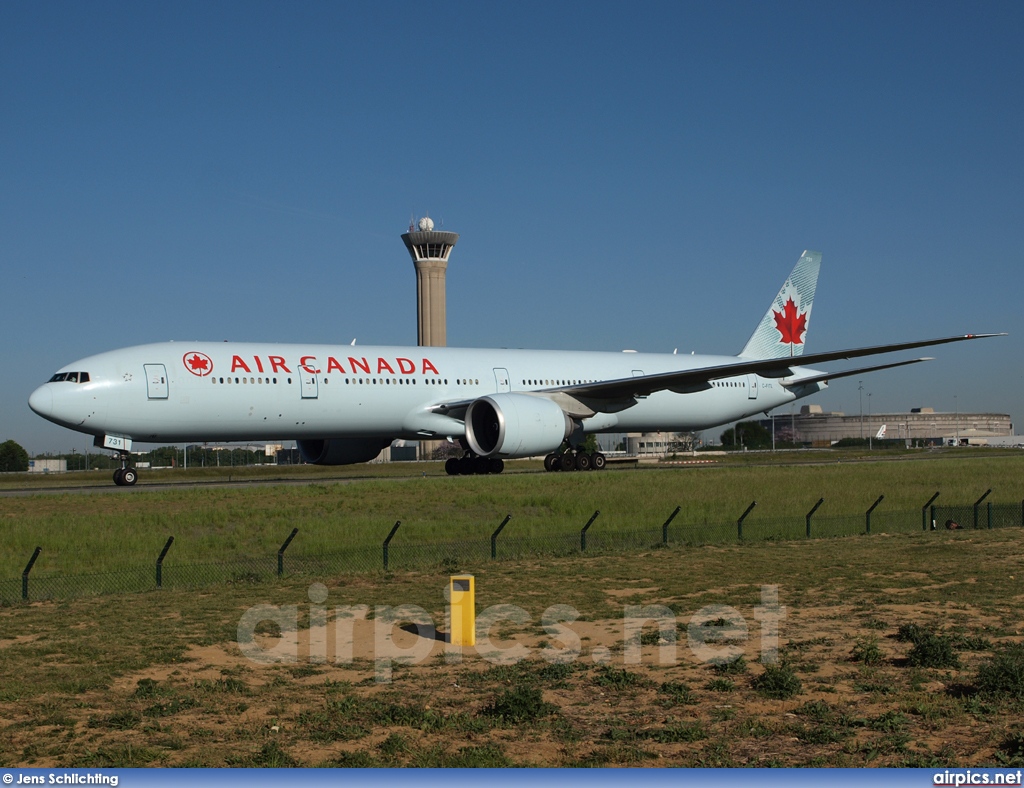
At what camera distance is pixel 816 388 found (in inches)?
1828

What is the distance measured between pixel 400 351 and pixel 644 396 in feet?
29.8

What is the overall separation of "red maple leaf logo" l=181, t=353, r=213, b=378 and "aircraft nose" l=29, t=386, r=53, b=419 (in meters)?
3.81

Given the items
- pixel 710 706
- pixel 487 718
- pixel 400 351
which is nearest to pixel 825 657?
pixel 710 706

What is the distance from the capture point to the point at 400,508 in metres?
25.6

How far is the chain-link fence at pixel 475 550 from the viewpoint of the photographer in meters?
16.2

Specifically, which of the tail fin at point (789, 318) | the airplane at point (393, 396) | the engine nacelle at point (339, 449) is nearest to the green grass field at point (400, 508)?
the airplane at point (393, 396)

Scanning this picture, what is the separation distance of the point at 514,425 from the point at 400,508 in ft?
28.8

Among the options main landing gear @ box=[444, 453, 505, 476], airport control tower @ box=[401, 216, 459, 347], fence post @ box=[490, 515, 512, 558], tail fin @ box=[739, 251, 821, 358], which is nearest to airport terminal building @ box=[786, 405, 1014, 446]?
airport control tower @ box=[401, 216, 459, 347]

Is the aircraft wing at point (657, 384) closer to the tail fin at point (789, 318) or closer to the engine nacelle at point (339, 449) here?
the engine nacelle at point (339, 449)

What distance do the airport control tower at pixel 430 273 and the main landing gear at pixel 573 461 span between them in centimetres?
8686

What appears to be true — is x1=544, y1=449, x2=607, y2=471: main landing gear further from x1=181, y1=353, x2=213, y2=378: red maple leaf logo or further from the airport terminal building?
the airport terminal building

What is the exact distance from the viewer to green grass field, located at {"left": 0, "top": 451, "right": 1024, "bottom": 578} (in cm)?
1956

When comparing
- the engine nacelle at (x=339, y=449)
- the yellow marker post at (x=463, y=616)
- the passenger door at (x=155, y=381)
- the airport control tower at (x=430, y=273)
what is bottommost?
the yellow marker post at (x=463, y=616)

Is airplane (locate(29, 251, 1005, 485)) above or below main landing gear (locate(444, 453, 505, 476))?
above
